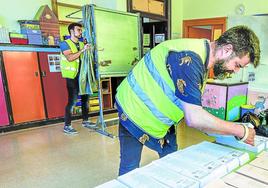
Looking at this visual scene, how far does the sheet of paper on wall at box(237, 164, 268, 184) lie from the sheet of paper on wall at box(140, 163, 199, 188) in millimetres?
220

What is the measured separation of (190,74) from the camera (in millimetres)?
823

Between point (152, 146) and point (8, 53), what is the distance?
8.99 ft

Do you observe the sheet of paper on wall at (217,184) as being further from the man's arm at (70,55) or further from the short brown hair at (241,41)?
the man's arm at (70,55)

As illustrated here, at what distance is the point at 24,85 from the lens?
3.28 m

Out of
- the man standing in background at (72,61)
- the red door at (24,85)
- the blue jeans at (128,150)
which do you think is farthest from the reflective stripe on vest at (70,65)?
the blue jeans at (128,150)

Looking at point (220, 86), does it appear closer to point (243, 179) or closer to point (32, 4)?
point (243, 179)

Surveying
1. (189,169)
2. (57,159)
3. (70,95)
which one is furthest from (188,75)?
(70,95)

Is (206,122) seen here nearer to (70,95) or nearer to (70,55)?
(70,55)

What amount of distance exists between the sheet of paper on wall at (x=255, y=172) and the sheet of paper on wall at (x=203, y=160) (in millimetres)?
70

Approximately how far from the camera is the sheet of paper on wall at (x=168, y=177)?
2.37 feet

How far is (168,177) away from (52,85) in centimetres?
306

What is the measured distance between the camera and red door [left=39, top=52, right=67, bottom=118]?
340 cm

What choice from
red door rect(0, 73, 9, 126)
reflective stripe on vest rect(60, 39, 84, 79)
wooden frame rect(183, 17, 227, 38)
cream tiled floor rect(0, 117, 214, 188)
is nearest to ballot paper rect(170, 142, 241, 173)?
cream tiled floor rect(0, 117, 214, 188)

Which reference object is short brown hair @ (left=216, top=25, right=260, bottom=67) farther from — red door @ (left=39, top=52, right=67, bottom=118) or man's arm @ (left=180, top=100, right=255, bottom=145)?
red door @ (left=39, top=52, right=67, bottom=118)
